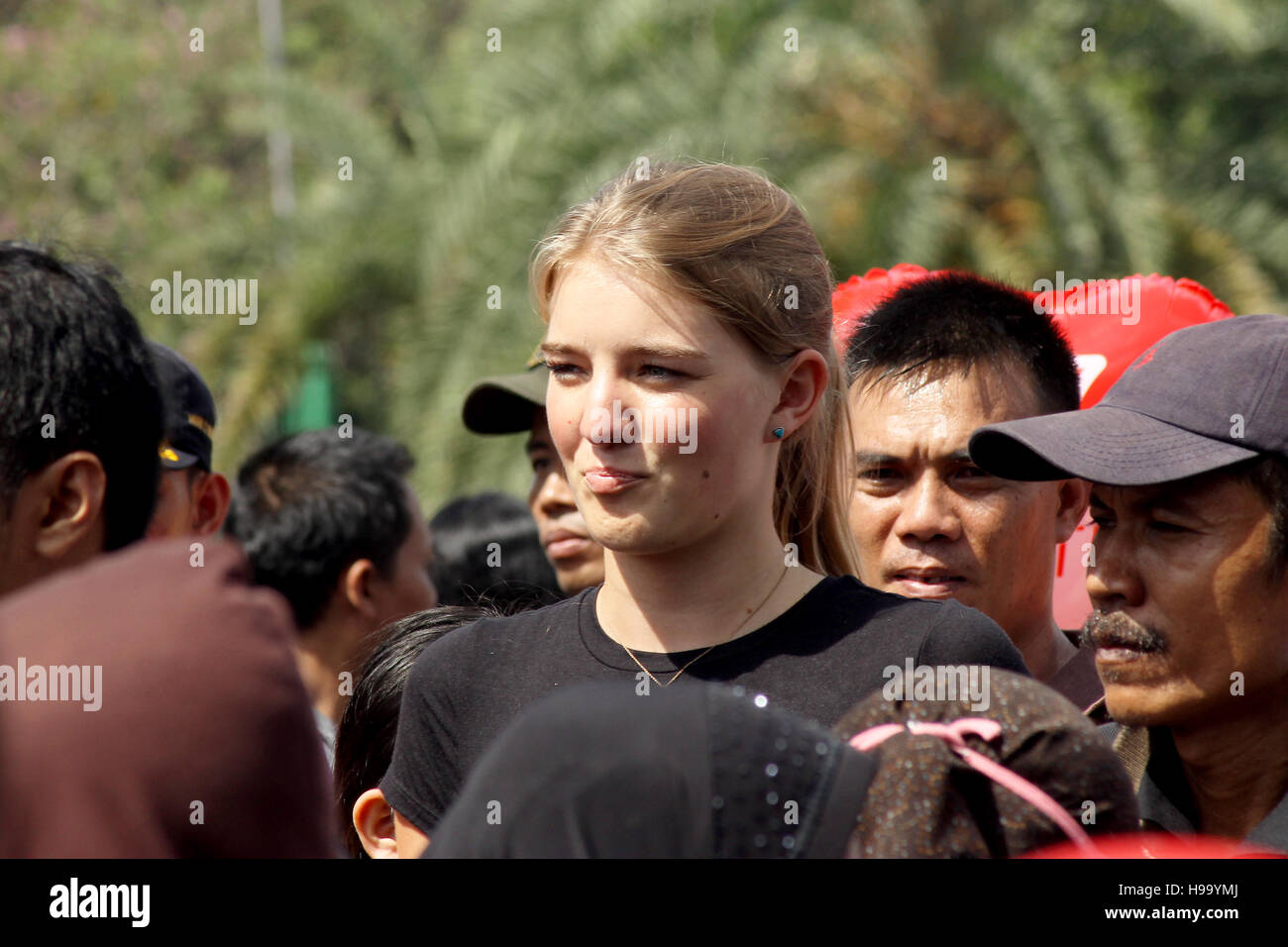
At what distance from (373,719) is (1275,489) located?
1651 mm

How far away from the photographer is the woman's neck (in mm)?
2178

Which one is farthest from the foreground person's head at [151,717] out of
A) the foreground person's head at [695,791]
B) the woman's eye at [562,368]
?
the woman's eye at [562,368]

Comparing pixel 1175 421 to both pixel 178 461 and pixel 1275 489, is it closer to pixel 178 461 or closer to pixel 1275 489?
pixel 1275 489

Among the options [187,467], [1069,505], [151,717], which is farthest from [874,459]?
[151,717]

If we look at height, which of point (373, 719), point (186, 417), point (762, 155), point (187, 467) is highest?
point (762, 155)

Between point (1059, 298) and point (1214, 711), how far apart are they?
1811 mm

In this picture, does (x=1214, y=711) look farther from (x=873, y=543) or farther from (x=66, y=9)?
(x=66, y=9)

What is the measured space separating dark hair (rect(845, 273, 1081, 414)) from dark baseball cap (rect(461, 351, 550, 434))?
1.06 metres

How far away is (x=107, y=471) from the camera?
203 cm

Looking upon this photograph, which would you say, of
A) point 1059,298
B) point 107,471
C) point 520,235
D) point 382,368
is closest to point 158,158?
point 382,368

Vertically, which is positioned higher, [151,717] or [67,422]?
[67,422]

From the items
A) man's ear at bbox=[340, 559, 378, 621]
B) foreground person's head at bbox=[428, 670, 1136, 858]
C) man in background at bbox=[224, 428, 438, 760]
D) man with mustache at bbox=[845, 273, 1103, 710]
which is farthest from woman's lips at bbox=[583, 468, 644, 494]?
man's ear at bbox=[340, 559, 378, 621]

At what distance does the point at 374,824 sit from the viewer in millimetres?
2611

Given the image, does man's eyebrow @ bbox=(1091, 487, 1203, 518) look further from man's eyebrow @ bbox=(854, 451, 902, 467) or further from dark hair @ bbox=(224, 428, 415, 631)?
dark hair @ bbox=(224, 428, 415, 631)
